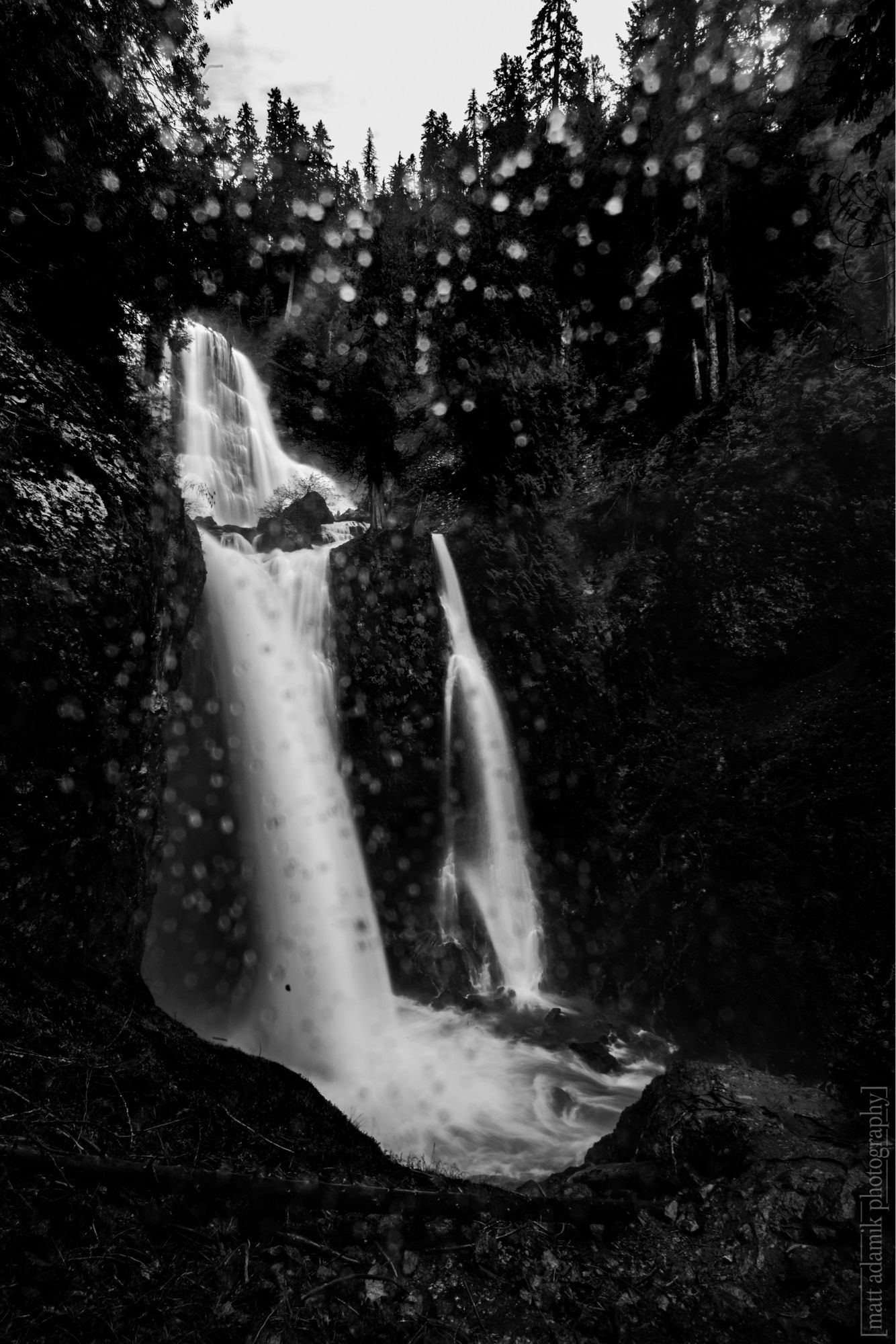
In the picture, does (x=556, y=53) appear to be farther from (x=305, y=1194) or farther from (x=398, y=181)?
(x=305, y=1194)

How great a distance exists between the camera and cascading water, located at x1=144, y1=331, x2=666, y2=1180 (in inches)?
306

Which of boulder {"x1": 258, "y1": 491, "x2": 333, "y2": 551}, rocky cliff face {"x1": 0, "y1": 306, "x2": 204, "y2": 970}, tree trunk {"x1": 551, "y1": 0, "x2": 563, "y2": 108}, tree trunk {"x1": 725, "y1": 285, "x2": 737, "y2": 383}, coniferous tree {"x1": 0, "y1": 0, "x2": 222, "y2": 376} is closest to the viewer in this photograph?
rocky cliff face {"x1": 0, "y1": 306, "x2": 204, "y2": 970}

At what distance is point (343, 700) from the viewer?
488 inches

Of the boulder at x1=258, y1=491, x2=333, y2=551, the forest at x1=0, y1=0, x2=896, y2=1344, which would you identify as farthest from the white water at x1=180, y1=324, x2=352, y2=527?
the boulder at x1=258, y1=491, x2=333, y2=551

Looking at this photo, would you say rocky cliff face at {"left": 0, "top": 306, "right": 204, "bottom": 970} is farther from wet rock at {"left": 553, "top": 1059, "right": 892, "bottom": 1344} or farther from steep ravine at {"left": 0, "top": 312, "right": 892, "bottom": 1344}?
wet rock at {"left": 553, "top": 1059, "right": 892, "bottom": 1344}

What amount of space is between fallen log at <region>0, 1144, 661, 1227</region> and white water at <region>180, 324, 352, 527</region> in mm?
18203

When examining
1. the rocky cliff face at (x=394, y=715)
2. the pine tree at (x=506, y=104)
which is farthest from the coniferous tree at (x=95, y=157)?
the pine tree at (x=506, y=104)

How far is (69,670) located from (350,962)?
7617 mm

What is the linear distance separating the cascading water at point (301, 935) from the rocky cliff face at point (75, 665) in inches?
130

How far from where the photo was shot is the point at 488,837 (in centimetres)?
1251

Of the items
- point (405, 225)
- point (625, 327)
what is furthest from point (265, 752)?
point (405, 225)

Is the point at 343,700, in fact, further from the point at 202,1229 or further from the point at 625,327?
Result: the point at 625,327

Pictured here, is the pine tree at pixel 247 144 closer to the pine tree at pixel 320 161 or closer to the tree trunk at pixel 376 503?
the pine tree at pixel 320 161

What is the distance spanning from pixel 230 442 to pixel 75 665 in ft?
58.1
